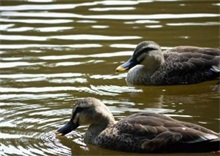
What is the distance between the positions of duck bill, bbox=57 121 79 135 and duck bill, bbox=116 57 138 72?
2705 mm

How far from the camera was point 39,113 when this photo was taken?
10.6 metres

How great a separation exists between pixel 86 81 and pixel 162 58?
1.19 m

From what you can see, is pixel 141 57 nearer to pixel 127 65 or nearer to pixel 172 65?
pixel 127 65

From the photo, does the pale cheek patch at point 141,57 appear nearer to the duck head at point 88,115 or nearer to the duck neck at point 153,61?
the duck neck at point 153,61

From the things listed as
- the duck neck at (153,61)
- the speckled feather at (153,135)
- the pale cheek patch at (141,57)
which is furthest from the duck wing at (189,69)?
the speckled feather at (153,135)

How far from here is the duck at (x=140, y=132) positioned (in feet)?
29.2

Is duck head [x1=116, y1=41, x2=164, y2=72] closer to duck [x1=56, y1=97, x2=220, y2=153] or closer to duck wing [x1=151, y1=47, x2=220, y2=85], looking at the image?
duck wing [x1=151, y1=47, x2=220, y2=85]

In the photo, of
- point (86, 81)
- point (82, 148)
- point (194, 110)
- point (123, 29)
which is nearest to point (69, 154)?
point (82, 148)

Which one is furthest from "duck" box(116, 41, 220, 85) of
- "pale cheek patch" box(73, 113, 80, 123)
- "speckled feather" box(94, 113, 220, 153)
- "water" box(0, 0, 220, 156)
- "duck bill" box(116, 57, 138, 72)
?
"speckled feather" box(94, 113, 220, 153)

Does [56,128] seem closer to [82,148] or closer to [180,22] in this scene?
[82,148]

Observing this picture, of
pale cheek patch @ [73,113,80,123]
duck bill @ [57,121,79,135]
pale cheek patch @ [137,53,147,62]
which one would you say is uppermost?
pale cheek patch @ [137,53,147,62]

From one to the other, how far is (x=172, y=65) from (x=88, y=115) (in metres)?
3.11

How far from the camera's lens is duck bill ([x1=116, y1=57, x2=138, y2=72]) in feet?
40.2

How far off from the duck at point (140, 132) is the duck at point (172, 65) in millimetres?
2705
